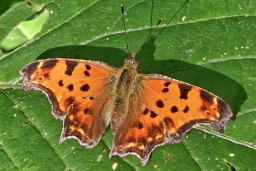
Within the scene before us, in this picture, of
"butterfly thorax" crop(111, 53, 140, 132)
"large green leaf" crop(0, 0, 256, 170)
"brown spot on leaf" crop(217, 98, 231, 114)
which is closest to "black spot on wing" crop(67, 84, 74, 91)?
"large green leaf" crop(0, 0, 256, 170)

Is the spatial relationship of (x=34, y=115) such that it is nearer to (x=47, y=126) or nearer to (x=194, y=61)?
(x=47, y=126)

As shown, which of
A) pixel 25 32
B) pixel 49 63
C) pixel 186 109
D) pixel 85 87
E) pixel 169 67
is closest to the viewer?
pixel 186 109

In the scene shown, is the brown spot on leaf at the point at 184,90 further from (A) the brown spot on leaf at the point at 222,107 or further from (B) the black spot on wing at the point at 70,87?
(B) the black spot on wing at the point at 70,87

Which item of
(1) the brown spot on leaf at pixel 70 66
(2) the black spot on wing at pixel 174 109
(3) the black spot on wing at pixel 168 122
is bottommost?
(3) the black spot on wing at pixel 168 122

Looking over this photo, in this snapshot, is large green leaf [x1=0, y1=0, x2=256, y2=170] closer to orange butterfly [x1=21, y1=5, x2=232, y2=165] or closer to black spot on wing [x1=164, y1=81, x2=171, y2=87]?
orange butterfly [x1=21, y1=5, x2=232, y2=165]

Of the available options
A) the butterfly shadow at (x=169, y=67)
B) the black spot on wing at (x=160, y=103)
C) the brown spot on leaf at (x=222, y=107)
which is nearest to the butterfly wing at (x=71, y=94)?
the butterfly shadow at (x=169, y=67)

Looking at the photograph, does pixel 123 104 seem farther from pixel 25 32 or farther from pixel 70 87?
pixel 25 32

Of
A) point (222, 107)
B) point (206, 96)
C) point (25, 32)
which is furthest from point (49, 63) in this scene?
point (222, 107)
